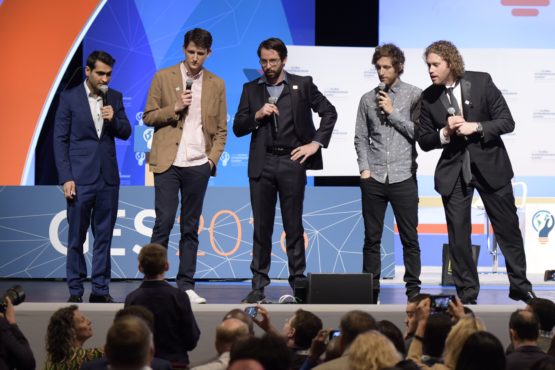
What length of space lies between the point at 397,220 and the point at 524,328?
6.77 ft

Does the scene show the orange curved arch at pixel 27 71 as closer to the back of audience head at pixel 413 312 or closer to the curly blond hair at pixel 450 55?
the curly blond hair at pixel 450 55

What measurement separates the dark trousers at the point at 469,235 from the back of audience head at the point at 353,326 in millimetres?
2144

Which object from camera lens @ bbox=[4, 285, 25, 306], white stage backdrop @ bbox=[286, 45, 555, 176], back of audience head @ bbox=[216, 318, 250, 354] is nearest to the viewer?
back of audience head @ bbox=[216, 318, 250, 354]

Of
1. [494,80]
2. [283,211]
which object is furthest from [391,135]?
[494,80]

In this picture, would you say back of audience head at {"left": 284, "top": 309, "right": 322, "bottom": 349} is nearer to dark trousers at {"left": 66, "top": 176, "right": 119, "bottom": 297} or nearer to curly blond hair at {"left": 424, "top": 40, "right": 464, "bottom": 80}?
dark trousers at {"left": 66, "top": 176, "right": 119, "bottom": 297}

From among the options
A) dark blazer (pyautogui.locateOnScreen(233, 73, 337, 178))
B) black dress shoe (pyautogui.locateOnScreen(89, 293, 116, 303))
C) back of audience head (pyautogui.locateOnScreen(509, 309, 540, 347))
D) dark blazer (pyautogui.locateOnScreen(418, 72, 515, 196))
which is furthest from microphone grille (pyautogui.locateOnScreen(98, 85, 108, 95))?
back of audience head (pyautogui.locateOnScreen(509, 309, 540, 347))

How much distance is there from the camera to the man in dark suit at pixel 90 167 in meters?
5.99

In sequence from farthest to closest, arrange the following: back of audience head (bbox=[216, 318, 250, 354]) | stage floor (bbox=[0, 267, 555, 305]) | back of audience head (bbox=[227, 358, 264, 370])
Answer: stage floor (bbox=[0, 267, 555, 305])
back of audience head (bbox=[216, 318, 250, 354])
back of audience head (bbox=[227, 358, 264, 370])

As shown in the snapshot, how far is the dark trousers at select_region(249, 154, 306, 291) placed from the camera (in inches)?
238

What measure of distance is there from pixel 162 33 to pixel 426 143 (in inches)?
241

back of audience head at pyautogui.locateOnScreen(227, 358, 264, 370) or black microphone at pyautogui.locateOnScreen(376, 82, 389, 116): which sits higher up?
black microphone at pyautogui.locateOnScreen(376, 82, 389, 116)

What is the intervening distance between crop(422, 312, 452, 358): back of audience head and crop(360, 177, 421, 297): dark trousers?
6.37 feet

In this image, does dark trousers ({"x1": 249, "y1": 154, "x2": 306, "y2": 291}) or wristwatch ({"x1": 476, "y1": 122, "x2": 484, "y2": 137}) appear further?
dark trousers ({"x1": 249, "y1": 154, "x2": 306, "y2": 291})

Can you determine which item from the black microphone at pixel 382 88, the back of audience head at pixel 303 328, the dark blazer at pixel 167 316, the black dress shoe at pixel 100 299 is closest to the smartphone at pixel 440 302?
the back of audience head at pixel 303 328
